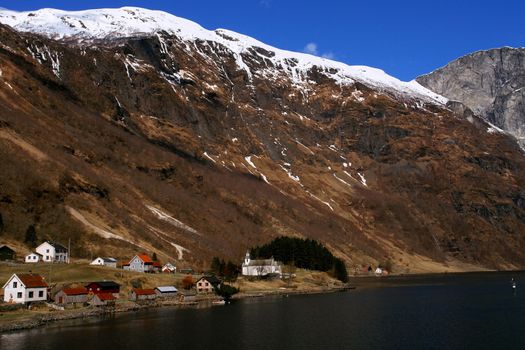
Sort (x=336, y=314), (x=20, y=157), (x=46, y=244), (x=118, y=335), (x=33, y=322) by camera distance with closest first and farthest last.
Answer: (x=118, y=335), (x=33, y=322), (x=336, y=314), (x=46, y=244), (x=20, y=157)

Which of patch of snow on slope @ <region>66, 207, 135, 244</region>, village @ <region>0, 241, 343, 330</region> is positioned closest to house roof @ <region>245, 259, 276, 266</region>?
village @ <region>0, 241, 343, 330</region>

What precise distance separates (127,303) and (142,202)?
89.2m

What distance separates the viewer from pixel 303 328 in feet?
277

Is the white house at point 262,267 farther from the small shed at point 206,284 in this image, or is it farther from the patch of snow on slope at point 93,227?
the small shed at point 206,284

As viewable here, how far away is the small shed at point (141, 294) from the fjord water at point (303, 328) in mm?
7959

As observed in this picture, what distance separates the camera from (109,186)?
7347 inches

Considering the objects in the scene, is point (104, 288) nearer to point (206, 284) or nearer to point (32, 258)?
point (32, 258)

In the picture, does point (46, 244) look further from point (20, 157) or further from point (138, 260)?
point (20, 157)

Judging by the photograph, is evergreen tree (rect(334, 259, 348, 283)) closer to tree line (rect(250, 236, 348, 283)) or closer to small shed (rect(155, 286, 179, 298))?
tree line (rect(250, 236, 348, 283))

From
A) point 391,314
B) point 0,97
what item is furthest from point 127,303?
point 0,97

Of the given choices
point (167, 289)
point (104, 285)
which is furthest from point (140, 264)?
point (104, 285)

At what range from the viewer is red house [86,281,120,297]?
10288 cm

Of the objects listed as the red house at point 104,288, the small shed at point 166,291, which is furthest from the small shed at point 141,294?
the red house at point 104,288

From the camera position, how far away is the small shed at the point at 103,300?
10019 centimetres
